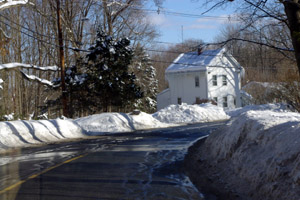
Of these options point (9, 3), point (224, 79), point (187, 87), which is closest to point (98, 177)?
point (9, 3)

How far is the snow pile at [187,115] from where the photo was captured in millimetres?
34188

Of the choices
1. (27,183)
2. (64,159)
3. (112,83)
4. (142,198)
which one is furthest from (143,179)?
(112,83)

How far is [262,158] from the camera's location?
268 inches

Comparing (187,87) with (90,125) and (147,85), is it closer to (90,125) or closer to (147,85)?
(147,85)

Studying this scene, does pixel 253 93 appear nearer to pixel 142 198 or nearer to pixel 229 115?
pixel 229 115

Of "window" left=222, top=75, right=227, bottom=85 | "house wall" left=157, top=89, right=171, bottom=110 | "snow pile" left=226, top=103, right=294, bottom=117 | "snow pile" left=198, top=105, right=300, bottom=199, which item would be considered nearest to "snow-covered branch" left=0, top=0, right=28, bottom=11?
"snow pile" left=226, top=103, right=294, bottom=117

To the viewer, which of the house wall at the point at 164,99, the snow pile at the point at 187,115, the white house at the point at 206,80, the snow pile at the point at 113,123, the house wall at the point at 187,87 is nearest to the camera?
the snow pile at the point at 113,123

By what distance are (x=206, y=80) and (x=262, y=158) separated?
133 feet

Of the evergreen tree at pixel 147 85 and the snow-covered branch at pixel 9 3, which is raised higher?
the snow-covered branch at pixel 9 3

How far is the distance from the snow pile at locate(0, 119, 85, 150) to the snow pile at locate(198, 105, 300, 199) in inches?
457

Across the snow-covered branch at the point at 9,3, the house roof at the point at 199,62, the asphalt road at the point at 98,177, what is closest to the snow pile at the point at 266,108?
the house roof at the point at 199,62

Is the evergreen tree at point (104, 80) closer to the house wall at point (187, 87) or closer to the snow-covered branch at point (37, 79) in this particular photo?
the snow-covered branch at point (37, 79)

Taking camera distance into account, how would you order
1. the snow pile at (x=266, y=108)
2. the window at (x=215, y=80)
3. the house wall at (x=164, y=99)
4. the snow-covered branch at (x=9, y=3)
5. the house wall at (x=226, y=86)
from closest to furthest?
the snow-covered branch at (x=9, y=3)
the snow pile at (x=266, y=108)
the house wall at (x=226, y=86)
the window at (x=215, y=80)
the house wall at (x=164, y=99)

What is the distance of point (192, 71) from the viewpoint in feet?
156
